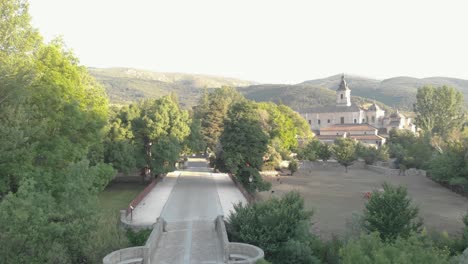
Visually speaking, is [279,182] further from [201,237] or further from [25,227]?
[25,227]

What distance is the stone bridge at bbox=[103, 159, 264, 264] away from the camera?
15578 mm

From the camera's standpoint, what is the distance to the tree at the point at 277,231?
17672mm

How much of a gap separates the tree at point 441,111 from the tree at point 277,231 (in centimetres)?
7352

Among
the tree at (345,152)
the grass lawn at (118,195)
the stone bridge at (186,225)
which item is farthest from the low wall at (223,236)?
the tree at (345,152)

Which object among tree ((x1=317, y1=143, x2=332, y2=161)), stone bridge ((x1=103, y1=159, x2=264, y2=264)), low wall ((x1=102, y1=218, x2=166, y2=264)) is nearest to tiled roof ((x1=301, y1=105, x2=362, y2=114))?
tree ((x1=317, y1=143, x2=332, y2=161))

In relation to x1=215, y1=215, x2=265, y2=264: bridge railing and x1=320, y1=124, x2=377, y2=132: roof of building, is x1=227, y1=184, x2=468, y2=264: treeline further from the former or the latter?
x1=320, y1=124, x2=377, y2=132: roof of building

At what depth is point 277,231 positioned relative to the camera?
1789 centimetres

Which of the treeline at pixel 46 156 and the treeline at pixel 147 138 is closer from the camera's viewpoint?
the treeline at pixel 46 156

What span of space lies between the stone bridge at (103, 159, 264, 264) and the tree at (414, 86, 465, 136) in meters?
62.6

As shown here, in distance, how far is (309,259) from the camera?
58.0 feet

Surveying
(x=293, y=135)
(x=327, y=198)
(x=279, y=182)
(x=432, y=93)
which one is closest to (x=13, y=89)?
(x=327, y=198)

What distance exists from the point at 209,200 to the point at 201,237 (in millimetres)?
10534

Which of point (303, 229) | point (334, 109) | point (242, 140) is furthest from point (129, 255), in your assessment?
point (334, 109)

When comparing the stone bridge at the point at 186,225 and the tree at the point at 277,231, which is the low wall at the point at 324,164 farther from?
the tree at the point at 277,231
